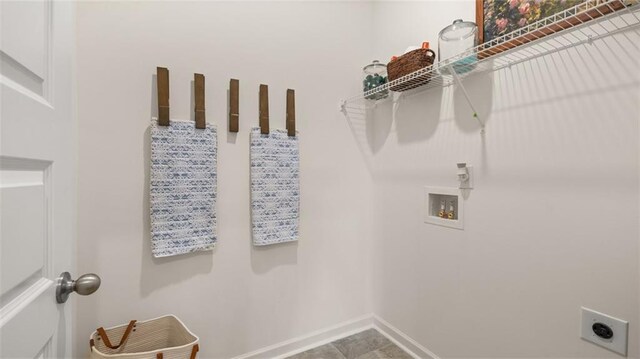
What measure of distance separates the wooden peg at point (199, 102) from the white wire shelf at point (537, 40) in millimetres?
939

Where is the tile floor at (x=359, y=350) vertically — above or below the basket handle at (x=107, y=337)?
below

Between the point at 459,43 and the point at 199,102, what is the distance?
1212 mm

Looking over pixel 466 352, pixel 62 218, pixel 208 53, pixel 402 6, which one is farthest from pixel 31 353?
pixel 402 6

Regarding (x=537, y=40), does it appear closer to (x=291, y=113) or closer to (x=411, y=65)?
(x=411, y=65)

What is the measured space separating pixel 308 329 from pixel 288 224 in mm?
667

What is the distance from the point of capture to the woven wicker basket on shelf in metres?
1.38

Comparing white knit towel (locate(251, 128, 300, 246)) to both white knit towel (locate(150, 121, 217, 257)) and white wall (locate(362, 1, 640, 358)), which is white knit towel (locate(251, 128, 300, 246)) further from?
white wall (locate(362, 1, 640, 358))

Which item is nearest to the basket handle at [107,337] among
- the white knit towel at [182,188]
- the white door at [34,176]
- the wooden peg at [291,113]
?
the white knit towel at [182,188]

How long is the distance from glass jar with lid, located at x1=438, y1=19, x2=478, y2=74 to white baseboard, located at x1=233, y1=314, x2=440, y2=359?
1.45 meters

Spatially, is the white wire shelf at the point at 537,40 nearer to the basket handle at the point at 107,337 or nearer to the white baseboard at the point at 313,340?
the white baseboard at the point at 313,340

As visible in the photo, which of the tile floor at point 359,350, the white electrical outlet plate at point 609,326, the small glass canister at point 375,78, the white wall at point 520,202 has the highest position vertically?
the small glass canister at point 375,78

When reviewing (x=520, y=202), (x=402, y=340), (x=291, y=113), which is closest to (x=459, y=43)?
(x=520, y=202)

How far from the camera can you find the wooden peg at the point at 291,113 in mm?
1647

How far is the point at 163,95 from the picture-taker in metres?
1.32
